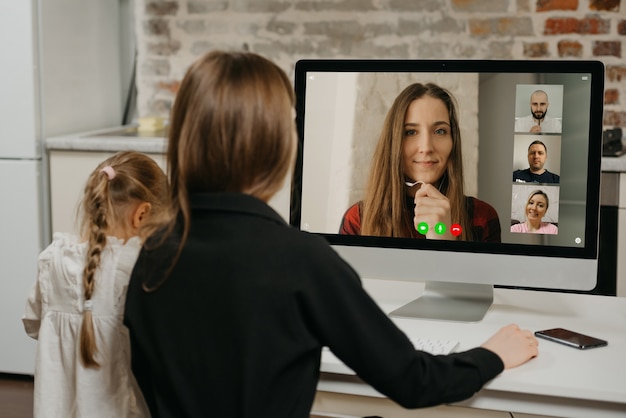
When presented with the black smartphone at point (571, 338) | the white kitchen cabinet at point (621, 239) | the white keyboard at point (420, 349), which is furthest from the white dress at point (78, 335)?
the white kitchen cabinet at point (621, 239)

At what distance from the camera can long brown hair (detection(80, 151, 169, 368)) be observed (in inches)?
58.9

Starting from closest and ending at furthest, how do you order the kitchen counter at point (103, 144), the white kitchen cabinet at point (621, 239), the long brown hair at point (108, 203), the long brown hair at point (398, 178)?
the long brown hair at point (108, 203) → the long brown hair at point (398, 178) → the white kitchen cabinet at point (621, 239) → the kitchen counter at point (103, 144)

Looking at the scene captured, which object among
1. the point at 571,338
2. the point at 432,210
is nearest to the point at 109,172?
the point at 432,210

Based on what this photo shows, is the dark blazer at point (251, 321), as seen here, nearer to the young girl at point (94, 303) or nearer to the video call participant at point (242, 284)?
the video call participant at point (242, 284)

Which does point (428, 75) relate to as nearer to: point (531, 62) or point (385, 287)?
point (531, 62)

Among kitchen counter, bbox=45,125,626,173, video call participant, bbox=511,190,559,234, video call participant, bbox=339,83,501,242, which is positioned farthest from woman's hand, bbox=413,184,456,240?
kitchen counter, bbox=45,125,626,173

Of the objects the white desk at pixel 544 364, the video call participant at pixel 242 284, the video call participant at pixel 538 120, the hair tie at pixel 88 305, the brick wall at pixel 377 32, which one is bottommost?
the white desk at pixel 544 364

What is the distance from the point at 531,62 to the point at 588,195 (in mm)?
282

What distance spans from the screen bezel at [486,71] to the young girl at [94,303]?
389 millimetres

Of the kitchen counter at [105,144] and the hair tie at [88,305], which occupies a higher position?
the kitchen counter at [105,144]

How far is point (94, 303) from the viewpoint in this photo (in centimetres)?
150

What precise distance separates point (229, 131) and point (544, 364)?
2.31 ft

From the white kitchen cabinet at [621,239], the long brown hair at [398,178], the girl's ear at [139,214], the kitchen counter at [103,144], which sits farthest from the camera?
the kitchen counter at [103,144]

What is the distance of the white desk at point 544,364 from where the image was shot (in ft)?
4.48
